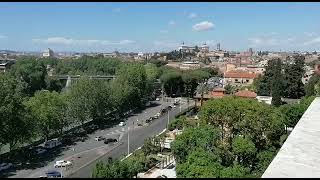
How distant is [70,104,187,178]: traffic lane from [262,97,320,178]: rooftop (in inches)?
299

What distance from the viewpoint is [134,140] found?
22953mm

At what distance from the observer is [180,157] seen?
1569 cm

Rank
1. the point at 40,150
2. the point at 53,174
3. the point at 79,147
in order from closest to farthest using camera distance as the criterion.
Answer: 1. the point at 53,174
2. the point at 40,150
3. the point at 79,147

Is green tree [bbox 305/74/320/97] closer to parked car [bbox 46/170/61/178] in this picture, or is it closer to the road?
the road

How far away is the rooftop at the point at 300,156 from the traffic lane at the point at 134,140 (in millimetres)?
7605

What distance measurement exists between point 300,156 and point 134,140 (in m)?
13.1

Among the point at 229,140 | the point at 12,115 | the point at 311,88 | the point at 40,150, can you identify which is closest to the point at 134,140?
the point at 40,150

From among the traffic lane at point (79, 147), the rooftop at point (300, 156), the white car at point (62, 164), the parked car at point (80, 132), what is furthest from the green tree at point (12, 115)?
the rooftop at point (300, 156)

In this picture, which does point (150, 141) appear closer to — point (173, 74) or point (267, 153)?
point (267, 153)

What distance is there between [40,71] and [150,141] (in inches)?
1044

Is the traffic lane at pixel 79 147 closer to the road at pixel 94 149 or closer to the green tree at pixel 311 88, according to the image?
the road at pixel 94 149

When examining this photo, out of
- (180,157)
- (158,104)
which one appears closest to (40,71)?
(158,104)

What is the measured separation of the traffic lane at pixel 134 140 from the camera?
1677 cm

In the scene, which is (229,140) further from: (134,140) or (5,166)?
(5,166)
